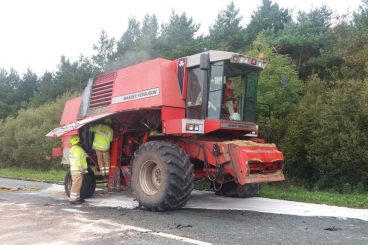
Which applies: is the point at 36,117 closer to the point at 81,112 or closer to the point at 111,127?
the point at 81,112

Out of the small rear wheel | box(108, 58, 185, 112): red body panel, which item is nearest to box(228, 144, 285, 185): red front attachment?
the small rear wheel

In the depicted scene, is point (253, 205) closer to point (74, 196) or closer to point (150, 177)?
point (150, 177)

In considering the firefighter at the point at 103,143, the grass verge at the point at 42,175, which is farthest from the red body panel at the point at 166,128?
the grass verge at the point at 42,175

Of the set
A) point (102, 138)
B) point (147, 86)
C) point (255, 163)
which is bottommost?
point (255, 163)

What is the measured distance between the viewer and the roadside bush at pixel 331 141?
1113cm

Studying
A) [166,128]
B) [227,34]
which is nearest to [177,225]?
[166,128]

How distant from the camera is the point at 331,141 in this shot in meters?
11.4

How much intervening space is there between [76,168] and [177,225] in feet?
13.5

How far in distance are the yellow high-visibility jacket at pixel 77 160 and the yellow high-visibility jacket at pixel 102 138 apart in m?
0.36

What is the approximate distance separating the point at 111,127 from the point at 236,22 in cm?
2239

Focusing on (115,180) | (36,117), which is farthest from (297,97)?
(36,117)

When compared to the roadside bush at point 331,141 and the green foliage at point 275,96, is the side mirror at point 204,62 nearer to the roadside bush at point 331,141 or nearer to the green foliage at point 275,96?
the green foliage at point 275,96

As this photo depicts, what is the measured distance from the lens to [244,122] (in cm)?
916

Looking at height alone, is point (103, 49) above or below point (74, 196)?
above
